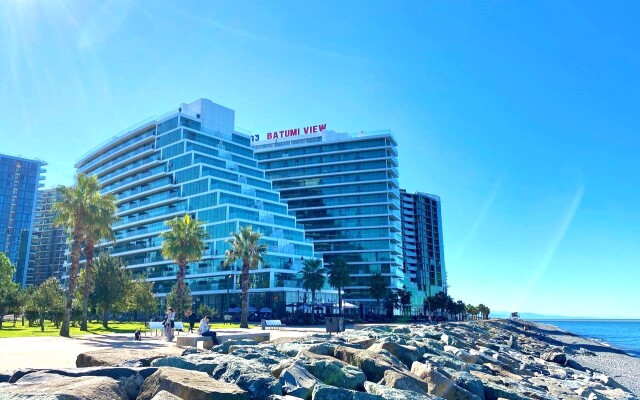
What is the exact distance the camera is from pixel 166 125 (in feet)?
317

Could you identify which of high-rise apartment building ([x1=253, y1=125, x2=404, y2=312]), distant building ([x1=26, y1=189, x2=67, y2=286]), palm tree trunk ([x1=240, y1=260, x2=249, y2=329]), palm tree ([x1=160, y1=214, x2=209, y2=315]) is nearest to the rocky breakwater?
palm tree trunk ([x1=240, y1=260, x2=249, y2=329])

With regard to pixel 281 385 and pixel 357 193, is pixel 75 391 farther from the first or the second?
pixel 357 193

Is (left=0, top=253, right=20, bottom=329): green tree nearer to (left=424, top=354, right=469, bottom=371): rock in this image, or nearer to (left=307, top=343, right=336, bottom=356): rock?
(left=307, top=343, right=336, bottom=356): rock

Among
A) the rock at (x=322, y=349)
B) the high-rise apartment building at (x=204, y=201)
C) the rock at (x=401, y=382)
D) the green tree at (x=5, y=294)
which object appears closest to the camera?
the rock at (x=401, y=382)

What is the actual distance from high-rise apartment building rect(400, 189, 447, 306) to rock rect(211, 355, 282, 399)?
490ft

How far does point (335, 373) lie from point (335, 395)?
1899 mm

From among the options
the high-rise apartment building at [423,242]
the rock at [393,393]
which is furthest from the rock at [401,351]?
the high-rise apartment building at [423,242]

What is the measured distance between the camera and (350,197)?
118000 mm

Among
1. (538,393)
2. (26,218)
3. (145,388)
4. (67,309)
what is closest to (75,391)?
(145,388)

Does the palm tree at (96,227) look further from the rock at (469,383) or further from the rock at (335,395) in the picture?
the rock at (335,395)

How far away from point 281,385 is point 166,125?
95.5 m

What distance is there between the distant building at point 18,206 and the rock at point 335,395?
196 meters

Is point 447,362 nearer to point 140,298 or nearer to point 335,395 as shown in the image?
point 335,395

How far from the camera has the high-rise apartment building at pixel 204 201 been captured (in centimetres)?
7969
